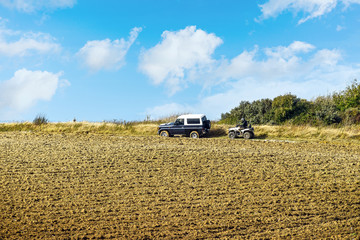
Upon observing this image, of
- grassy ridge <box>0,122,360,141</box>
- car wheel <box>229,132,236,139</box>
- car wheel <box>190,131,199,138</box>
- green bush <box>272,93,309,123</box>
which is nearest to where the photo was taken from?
car wheel <box>229,132,236,139</box>

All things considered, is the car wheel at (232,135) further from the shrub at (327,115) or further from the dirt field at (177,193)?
the shrub at (327,115)

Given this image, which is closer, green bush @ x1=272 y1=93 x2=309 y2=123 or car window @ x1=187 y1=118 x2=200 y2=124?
Result: car window @ x1=187 y1=118 x2=200 y2=124

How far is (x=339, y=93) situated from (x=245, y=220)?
40.0 metres

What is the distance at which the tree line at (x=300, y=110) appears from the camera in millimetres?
38031

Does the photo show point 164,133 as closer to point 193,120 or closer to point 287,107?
point 193,120

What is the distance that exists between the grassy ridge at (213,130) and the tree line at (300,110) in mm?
3452

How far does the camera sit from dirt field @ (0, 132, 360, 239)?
11.4 metres

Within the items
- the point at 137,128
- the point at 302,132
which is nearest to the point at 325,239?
the point at 302,132

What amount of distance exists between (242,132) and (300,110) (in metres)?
13.8

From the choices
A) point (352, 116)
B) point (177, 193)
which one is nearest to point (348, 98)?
point (352, 116)

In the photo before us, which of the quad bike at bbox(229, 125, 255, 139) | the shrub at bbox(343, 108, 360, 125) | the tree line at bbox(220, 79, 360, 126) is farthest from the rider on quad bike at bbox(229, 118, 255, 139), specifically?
the shrub at bbox(343, 108, 360, 125)

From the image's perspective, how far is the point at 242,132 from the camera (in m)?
30.8

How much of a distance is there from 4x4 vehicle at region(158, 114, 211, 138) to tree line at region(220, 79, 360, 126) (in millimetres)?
11297

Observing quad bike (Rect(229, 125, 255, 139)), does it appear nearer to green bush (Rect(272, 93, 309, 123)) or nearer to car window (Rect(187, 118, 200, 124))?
car window (Rect(187, 118, 200, 124))
